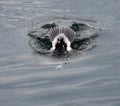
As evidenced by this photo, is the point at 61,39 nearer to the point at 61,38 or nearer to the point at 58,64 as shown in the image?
the point at 61,38

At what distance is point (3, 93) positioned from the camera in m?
10.6

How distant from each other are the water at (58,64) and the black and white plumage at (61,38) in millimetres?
686

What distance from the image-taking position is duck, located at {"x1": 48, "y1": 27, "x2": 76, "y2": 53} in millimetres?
13250

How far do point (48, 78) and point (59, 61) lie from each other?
3.48 ft

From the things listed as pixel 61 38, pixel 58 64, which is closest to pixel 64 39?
pixel 61 38

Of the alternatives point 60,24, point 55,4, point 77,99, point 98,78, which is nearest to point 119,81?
point 98,78

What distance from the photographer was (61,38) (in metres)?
13.3

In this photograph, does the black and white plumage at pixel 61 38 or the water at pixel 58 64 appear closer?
the water at pixel 58 64

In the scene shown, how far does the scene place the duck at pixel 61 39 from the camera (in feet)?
43.5

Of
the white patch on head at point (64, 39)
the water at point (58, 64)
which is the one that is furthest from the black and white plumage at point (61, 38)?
the water at point (58, 64)

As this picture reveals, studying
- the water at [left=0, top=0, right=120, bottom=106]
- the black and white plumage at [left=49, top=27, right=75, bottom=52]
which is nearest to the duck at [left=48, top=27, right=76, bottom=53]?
the black and white plumage at [left=49, top=27, right=75, bottom=52]

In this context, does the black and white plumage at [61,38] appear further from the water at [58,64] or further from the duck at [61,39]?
the water at [58,64]

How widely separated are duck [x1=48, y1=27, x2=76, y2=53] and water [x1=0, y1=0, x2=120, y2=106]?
2.16 feet

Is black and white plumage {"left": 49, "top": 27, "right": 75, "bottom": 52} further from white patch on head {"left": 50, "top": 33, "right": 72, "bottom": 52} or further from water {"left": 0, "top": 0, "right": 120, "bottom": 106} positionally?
water {"left": 0, "top": 0, "right": 120, "bottom": 106}
